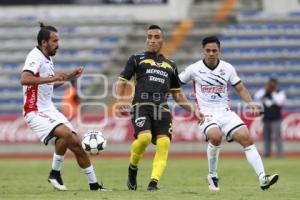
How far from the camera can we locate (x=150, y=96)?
12906 mm

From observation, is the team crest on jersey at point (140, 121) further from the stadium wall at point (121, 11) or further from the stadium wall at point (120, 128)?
the stadium wall at point (121, 11)

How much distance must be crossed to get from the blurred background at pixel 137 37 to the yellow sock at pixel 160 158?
15626 millimetres

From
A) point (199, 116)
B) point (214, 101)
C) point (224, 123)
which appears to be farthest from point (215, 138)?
point (214, 101)

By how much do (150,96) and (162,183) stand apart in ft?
8.19

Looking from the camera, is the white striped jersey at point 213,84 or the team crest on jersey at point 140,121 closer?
the team crest on jersey at point 140,121

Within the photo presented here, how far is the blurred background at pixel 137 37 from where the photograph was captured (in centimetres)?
3019

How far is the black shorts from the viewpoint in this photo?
12.8 meters

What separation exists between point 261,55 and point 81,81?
6.48 metres

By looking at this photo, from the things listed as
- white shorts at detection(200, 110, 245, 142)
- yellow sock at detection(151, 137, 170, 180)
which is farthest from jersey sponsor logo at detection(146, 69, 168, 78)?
yellow sock at detection(151, 137, 170, 180)

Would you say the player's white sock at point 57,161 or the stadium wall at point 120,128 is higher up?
the player's white sock at point 57,161

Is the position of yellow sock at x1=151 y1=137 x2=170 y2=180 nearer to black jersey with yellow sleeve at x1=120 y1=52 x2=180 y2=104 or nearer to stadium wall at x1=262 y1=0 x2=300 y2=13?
black jersey with yellow sleeve at x1=120 y1=52 x2=180 y2=104

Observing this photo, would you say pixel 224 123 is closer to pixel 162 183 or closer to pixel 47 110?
pixel 162 183

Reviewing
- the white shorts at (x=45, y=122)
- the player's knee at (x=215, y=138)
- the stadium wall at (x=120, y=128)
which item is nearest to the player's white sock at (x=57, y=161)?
the white shorts at (x=45, y=122)

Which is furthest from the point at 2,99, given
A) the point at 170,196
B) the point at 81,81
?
the point at 170,196
